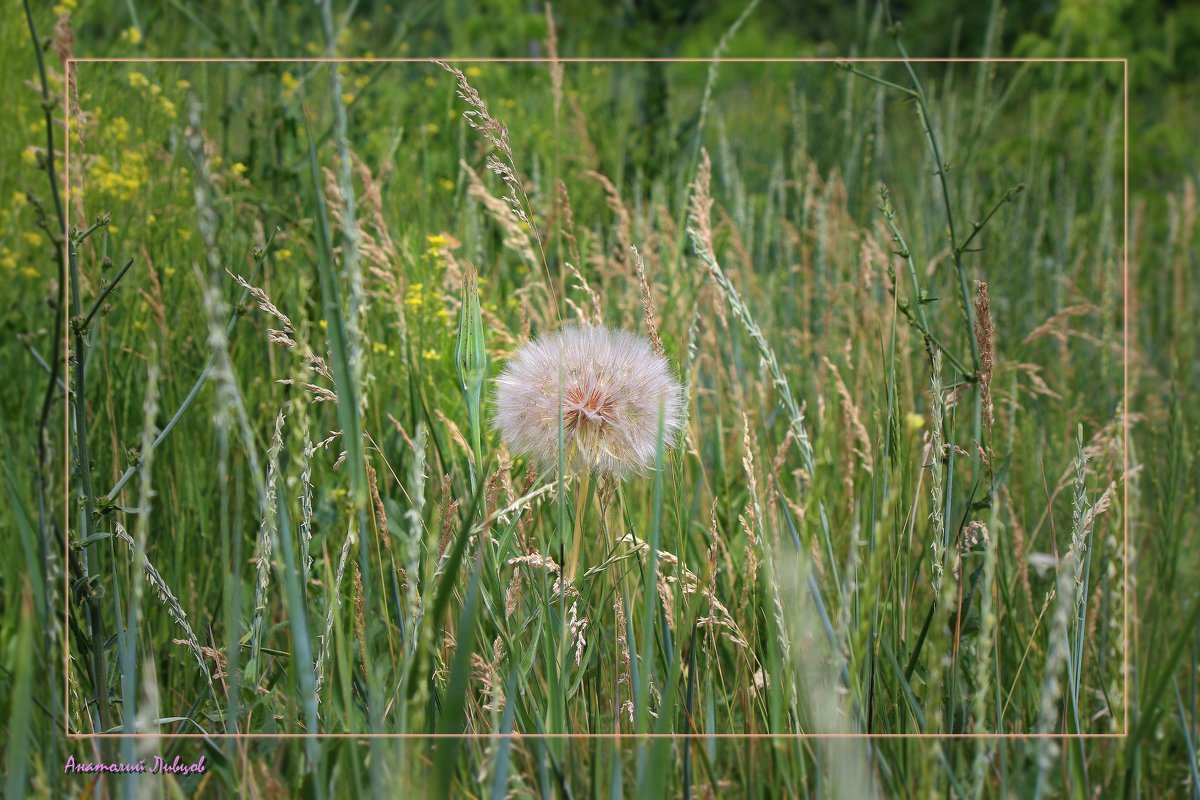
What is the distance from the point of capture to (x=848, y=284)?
1765 mm

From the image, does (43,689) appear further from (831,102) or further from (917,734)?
(831,102)

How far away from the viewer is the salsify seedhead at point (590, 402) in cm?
122

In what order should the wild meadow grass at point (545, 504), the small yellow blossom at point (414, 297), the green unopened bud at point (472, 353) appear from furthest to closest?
the small yellow blossom at point (414, 297) → the green unopened bud at point (472, 353) → the wild meadow grass at point (545, 504)

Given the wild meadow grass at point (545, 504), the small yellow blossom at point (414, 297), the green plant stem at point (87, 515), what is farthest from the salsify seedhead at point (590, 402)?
the green plant stem at point (87, 515)

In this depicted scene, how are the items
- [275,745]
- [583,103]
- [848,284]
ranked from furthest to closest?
[583,103]
[848,284]
[275,745]

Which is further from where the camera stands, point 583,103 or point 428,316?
point 583,103

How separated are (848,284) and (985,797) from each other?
0.84 meters

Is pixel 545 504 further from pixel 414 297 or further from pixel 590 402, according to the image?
pixel 414 297

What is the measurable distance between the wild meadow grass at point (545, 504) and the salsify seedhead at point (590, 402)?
20 mm

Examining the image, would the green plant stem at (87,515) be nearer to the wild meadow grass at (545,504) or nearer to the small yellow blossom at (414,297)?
the wild meadow grass at (545,504)

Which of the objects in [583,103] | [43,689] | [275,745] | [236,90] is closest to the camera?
[275,745]

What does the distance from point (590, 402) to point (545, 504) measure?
19 cm

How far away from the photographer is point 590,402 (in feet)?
4.03

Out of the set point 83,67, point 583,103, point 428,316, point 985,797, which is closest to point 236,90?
point 83,67
